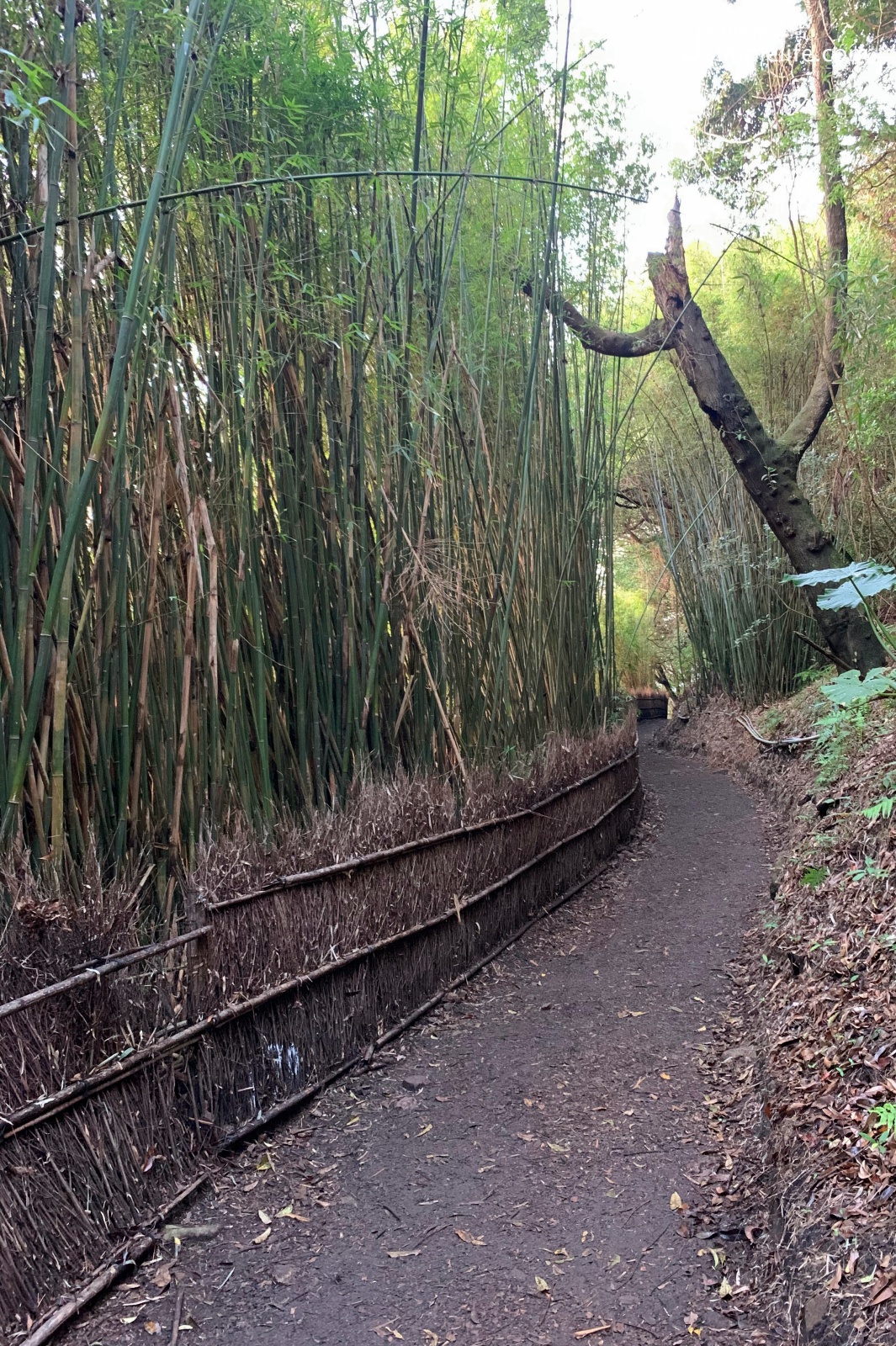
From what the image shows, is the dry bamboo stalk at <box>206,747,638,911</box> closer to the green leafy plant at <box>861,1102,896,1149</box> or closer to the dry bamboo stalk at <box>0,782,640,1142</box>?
the dry bamboo stalk at <box>0,782,640,1142</box>

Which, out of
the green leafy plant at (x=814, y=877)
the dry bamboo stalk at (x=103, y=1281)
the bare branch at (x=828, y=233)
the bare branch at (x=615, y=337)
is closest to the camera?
the dry bamboo stalk at (x=103, y=1281)

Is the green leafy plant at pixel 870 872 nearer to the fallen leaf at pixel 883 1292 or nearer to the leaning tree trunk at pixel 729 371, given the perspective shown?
the fallen leaf at pixel 883 1292

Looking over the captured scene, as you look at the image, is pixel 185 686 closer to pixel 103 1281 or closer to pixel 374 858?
pixel 374 858

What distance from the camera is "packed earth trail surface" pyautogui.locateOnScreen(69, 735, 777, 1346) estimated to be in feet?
4.39

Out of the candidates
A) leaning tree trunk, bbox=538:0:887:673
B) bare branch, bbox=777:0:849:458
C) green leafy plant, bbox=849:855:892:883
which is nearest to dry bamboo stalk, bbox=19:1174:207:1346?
green leafy plant, bbox=849:855:892:883

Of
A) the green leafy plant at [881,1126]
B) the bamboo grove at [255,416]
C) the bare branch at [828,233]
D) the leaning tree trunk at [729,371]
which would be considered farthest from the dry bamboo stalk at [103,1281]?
the bare branch at [828,233]

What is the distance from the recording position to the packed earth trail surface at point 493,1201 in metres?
1.34

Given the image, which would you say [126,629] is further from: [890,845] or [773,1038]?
[890,845]

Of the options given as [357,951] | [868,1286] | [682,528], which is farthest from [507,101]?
[682,528]

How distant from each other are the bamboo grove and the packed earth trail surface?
71cm

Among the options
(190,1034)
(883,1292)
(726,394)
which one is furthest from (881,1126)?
(726,394)

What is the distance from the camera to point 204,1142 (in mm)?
1707

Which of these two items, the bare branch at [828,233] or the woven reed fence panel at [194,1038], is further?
the bare branch at [828,233]

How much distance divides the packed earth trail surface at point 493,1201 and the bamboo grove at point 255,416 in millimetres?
712
